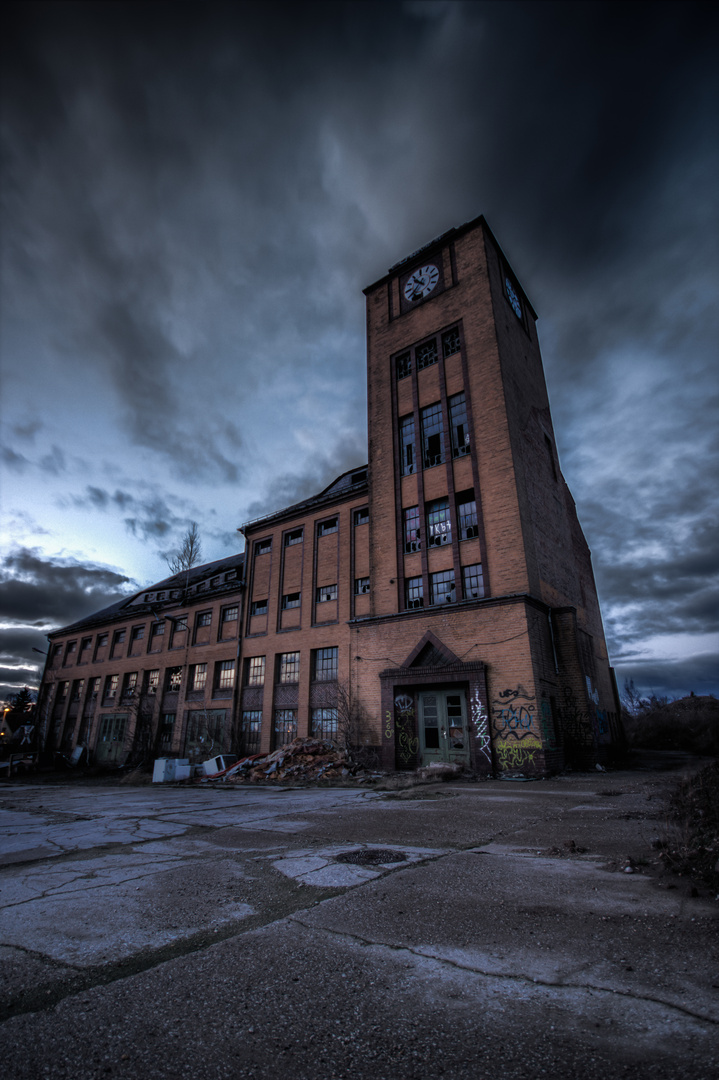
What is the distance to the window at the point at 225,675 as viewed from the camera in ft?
84.8

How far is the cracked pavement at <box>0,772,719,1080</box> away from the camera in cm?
164

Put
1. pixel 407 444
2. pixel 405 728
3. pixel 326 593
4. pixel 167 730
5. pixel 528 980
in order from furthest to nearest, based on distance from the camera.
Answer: pixel 167 730, pixel 326 593, pixel 407 444, pixel 405 728, pixel 528 980

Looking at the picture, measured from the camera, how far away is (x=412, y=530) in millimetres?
18953

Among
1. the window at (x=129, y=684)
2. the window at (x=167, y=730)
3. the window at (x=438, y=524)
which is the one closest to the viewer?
the window at (x=438, y=524)

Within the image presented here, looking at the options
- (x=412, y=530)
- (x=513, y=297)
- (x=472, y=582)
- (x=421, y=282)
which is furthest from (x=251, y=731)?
(x=513, y=297)

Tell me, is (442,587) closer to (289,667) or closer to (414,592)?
(414,592)

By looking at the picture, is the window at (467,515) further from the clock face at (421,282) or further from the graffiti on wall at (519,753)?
the clock face at (421,282)

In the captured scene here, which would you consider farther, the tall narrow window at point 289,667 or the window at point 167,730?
the window at point 167,730

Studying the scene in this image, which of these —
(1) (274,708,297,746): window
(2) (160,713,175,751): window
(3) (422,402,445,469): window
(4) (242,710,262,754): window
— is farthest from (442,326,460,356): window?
(2) (160,713,175,751): window

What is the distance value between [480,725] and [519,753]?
1.34 m

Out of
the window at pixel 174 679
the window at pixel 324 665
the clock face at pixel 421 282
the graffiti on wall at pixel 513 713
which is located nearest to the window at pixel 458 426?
the clock face at pixel 421 282

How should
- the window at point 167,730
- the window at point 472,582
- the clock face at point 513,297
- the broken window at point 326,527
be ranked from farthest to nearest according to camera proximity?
the window at point 167,730, the broken window at point 326,527, the clock face at point 513,297, the window at point 472,582

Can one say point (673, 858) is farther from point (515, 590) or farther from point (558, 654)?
point (558, 654)

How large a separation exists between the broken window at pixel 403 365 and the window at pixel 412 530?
21.3 feet
